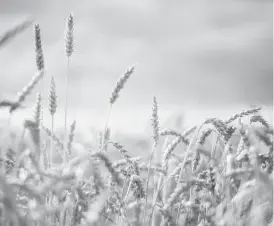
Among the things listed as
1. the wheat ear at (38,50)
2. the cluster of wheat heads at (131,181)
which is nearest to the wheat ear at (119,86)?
the cluster of wheat heads at (131,181)

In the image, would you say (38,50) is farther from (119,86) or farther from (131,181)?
(131,181)

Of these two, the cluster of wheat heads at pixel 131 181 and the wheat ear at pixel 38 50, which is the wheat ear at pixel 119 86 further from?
the wheat ear at pixel 38 50

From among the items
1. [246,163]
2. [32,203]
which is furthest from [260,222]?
[32,203]

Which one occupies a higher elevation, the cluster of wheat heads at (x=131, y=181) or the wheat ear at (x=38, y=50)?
the wheat ear at (x=38, y=50)

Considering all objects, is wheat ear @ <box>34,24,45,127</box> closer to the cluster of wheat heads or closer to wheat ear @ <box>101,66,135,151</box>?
the cluster of wheat heads

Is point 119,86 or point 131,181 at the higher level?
point 119,86

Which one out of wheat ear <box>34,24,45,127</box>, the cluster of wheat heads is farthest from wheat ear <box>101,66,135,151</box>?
wheat ear <box>34,24,45,127</box>

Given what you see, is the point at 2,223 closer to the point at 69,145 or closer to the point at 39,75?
the point at 39,75

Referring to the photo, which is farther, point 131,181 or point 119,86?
point 119,86

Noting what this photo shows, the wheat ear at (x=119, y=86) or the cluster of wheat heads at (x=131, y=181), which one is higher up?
the wheat ear at (x=119, y=86)

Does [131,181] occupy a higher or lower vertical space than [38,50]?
lower

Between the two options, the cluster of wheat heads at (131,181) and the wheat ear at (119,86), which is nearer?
the cluster of wheat heads at (131,181)

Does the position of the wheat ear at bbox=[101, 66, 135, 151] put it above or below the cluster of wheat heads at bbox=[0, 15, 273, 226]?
above

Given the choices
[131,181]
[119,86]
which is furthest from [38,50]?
[131,181]
